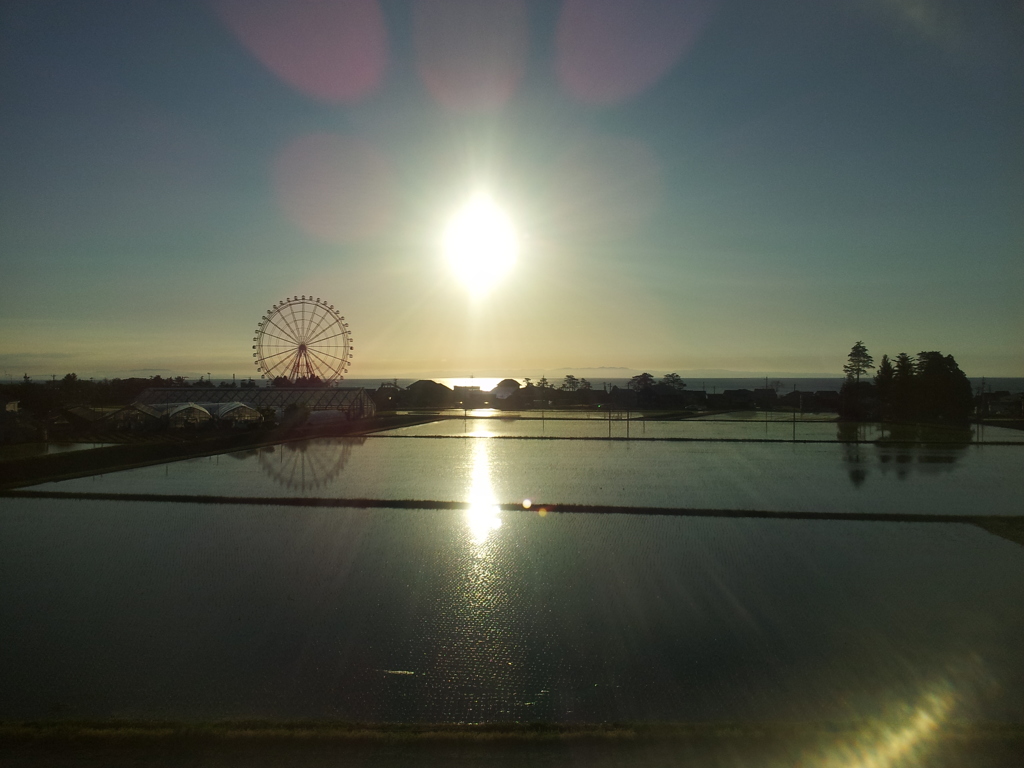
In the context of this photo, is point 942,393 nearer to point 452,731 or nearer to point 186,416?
point 186,416

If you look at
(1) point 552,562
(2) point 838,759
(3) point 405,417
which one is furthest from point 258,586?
(3) point 405,417

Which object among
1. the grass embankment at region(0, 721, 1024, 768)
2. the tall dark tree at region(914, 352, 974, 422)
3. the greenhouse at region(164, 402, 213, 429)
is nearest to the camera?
the grass embankment at region(0, 721, 1024, 768)

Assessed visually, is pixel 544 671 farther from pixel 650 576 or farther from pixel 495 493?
pixel 495 493

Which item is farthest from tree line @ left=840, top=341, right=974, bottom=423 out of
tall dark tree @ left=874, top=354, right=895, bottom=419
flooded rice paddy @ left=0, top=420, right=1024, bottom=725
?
flooded rice paddy @ left=0, top=420, right=1024, bottom=725

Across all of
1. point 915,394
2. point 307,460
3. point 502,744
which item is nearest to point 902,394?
point 915,394

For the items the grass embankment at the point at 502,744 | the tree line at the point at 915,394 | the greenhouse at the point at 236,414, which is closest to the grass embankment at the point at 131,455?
the greenhouse at the point at 236,414

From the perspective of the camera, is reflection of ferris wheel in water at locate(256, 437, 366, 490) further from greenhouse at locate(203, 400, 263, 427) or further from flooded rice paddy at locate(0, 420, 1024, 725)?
greenhouse at locate(203, 400, 263, 427)
